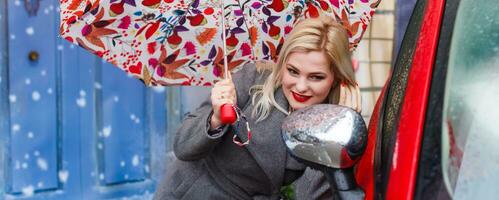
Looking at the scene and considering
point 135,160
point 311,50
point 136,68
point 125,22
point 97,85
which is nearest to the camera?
point 311,50

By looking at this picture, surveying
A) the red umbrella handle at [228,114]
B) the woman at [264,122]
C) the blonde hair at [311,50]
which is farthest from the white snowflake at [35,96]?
the red umbrella handle at [228,114]

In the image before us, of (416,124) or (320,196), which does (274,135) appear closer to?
(320,196)

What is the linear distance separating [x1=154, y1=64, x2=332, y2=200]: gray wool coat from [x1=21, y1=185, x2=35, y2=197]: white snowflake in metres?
2.53

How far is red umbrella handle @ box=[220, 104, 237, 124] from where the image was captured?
2.18 m

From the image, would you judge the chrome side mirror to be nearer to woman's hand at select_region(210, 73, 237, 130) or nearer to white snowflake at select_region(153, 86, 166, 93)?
woman's hand at select_region(210, 73, 237, 130)

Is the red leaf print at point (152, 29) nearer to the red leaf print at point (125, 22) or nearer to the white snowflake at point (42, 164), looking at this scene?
the red leaf print at point (125, 22)

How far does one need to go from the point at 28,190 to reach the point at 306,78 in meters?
3.08

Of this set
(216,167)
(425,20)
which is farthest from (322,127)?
(216,167)

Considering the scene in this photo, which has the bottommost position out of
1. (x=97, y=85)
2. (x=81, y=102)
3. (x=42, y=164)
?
(x=42, y=164)

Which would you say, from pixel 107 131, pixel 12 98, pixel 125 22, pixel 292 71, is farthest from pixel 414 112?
pixel 107 131

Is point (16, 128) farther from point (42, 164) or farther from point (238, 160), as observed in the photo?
point (238, 160)

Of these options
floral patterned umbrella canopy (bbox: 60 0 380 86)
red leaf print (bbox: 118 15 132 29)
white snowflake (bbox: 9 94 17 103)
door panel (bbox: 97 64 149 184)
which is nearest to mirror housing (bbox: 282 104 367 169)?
floral patterned umbrella canopy (bbox: 60 0 380 86)

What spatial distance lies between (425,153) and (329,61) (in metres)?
1.03

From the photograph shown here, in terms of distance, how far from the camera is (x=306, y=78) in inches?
96.0
